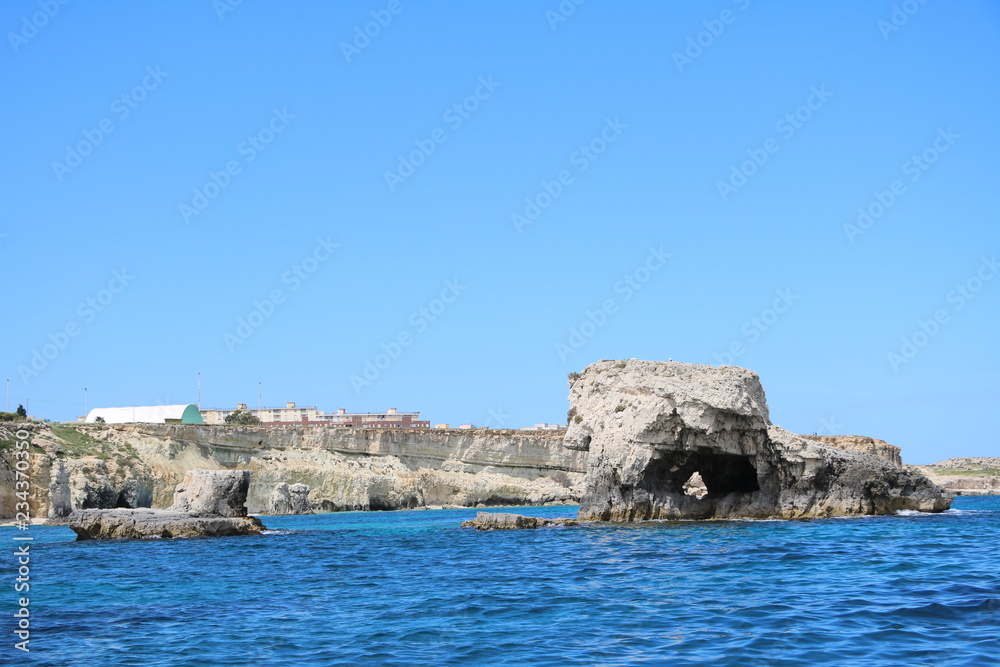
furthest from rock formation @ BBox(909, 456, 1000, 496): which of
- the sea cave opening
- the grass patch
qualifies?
the grass patch

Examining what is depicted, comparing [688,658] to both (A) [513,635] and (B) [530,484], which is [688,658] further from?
(B) [530,484]

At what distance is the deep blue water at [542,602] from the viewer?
11.3 m

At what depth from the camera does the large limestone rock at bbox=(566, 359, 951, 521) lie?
31422 millimetres

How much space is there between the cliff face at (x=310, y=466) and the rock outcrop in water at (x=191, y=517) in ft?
38.2

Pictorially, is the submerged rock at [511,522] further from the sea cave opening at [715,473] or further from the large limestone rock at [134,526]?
the large limestone rock at [134,526]

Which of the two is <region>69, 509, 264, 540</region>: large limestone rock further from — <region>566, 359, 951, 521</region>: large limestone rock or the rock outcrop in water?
<region>566, 359, 951, 521</region>: large limestone rock

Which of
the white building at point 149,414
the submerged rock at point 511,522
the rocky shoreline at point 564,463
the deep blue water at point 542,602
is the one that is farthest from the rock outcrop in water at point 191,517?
the white building at point 149,414

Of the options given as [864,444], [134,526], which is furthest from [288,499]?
[864,444]

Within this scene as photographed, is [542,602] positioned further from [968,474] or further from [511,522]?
[968,474]

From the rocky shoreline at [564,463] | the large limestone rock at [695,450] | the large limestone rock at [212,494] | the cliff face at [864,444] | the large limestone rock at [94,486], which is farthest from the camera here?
the cliff face at [864,444]

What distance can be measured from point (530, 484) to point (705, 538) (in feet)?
162

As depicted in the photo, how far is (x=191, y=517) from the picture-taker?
31516 mm

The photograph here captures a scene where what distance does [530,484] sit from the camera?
73500 millimetres

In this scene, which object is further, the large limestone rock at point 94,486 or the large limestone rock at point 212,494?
the large limestone rock at point 94,486
